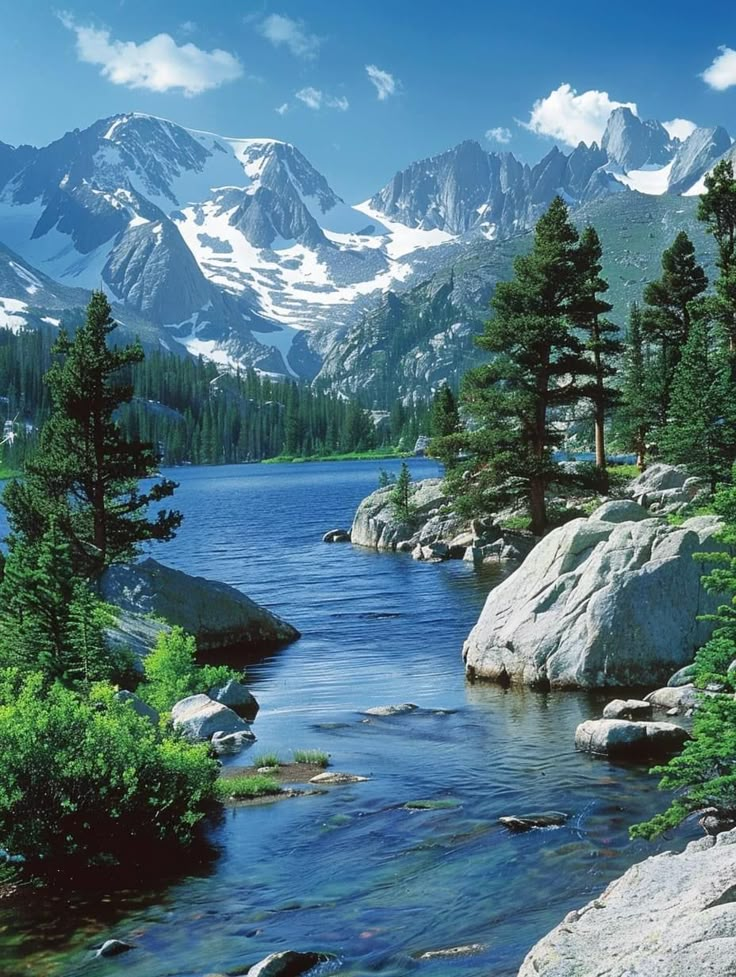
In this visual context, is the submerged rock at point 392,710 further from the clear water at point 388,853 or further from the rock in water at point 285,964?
the rock in water at point 285,964

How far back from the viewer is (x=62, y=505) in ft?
121

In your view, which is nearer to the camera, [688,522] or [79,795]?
[79,795]

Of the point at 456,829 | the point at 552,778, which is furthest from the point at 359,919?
the point at 552,778

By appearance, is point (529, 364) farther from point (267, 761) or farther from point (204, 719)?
point (267, 761)

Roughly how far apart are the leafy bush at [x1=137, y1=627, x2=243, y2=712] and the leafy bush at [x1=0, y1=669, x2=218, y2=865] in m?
9.43

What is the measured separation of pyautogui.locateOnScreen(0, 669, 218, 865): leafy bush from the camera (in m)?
15.2

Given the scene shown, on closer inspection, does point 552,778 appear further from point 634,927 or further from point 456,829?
point 634,927

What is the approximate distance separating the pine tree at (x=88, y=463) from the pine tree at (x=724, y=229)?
3345 cm

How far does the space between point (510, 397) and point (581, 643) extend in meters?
28.0

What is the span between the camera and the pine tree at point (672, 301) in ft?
216

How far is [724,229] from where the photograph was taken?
5825 cm

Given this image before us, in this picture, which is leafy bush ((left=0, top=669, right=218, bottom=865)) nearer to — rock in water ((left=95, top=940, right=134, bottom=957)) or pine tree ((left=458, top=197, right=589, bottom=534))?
rock in water ((left=95, top=940, right=134, bottom=957))

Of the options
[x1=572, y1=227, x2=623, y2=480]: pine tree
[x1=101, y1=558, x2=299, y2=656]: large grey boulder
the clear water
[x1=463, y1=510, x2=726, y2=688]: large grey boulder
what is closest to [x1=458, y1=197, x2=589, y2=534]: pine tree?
[x1=572, y1=227, x2=623, y2=480]: pine tree

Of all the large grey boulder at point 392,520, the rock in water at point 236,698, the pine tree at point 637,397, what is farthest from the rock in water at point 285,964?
the large grey boulder at point 392,520
